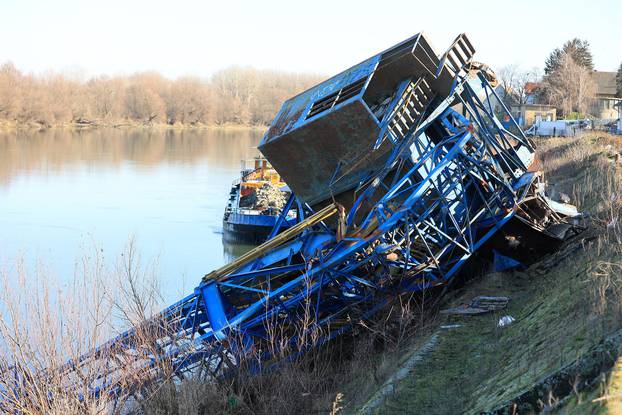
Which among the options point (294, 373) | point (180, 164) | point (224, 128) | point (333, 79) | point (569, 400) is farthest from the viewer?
point (224, 128)

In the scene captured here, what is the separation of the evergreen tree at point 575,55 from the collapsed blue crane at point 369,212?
228 ft

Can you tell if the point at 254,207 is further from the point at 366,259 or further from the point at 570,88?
the point at 570,88

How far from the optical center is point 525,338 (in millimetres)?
9164

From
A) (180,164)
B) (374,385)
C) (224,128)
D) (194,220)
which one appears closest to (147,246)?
(194,220)

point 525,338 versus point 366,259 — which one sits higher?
point 366,259

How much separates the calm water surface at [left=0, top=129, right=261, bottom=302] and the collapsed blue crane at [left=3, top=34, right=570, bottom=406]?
205 cm

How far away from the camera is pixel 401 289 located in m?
12.4

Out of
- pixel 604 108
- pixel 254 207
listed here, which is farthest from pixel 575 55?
pixel 254 207

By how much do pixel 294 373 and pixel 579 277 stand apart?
14.1 ft

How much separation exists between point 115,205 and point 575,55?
58.4 meters

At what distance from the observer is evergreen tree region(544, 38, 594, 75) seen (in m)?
78.8

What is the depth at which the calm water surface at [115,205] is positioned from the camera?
26141mm

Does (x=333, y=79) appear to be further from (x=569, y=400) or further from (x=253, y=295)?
(x=569, y=400)

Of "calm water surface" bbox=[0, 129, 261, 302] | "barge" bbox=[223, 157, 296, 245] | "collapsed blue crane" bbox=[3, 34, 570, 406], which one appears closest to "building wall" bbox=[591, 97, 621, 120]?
"calm water surface" bbox=[0, 129, 261, 302]
